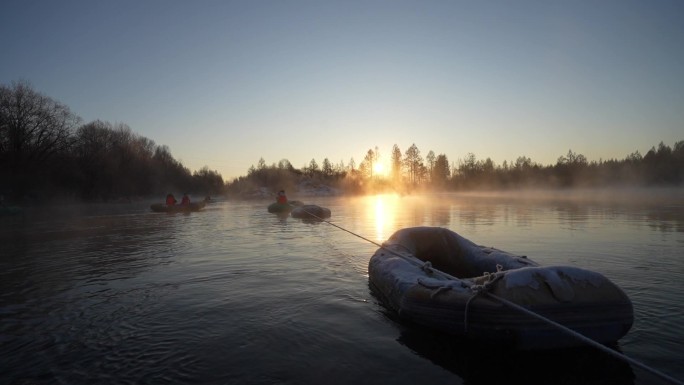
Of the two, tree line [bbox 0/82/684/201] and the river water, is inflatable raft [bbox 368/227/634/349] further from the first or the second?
tree line [bbox 0/82/684/201]

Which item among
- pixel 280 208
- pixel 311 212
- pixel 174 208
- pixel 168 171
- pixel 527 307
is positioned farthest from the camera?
pixel 168 171

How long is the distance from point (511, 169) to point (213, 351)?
387 ft

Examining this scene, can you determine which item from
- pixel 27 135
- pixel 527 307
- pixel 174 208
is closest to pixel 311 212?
pixel 174 208

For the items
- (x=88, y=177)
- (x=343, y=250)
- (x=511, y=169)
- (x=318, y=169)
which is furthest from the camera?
(x=318, y=169)

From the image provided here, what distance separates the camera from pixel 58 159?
162 feet

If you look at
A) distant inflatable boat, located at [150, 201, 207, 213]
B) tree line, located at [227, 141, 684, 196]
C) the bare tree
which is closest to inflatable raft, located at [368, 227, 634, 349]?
distant inflatable boat, located at [150, 201, 207, 213]

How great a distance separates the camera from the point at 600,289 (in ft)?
15.4

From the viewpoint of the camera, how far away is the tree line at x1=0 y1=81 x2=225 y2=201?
144 ft

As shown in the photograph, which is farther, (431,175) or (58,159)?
(431,175)

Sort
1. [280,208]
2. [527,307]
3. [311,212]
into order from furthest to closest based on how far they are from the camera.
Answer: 1. [280,208]
2. [311,212]
3. [527,307]

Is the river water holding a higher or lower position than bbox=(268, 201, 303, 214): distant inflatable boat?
lower

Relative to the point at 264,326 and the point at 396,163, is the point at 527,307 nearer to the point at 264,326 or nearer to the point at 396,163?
the point at 264,326

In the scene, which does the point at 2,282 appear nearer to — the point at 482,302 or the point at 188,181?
the point at 482,302

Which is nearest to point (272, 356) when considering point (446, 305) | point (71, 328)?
point (446, 305)
